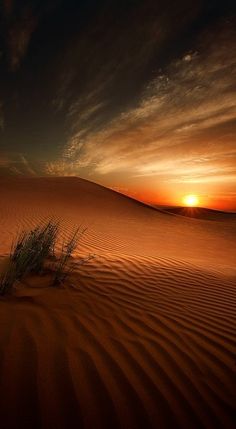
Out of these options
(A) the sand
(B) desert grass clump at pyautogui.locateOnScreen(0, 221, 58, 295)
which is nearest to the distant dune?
(B) desert grass clump at pyautogui.locateOnScreen(0, 221, 58, 295)

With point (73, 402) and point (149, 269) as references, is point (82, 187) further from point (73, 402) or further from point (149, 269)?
point (73, 402)

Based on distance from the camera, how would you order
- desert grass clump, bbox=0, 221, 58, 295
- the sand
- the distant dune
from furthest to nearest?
the distant dune < desert grass clump, bbox=0, 221, 58, 295 < the sand

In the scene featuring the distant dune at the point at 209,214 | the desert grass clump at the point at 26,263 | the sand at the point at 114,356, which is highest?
the distant dune at the point at 209,214

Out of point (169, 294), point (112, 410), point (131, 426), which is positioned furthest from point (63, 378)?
point (169, 294)

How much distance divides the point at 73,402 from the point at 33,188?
27.6 meters

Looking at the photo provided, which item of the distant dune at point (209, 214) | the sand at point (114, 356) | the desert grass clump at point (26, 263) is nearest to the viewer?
the sand at point (114, 356)

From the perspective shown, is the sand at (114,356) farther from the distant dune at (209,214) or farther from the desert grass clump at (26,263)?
the distant dune at (209,214)

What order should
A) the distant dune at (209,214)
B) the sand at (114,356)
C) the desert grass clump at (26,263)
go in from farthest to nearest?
the distant dune at (209,214) → the desert grass clump at (26,263) → the sand at (114,356)

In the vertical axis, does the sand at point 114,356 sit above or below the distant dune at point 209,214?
below

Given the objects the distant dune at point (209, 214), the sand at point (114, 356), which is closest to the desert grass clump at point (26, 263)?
the sand at point (114, 356)

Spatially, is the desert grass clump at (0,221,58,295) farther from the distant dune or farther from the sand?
the distant dune

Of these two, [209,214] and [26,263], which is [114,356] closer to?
[26,263]

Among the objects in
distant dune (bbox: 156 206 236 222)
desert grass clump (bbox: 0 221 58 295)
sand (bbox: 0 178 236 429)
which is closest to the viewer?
sand (bbox: 0 178 236 429)

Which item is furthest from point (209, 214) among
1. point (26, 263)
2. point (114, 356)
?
point (114, 356)
